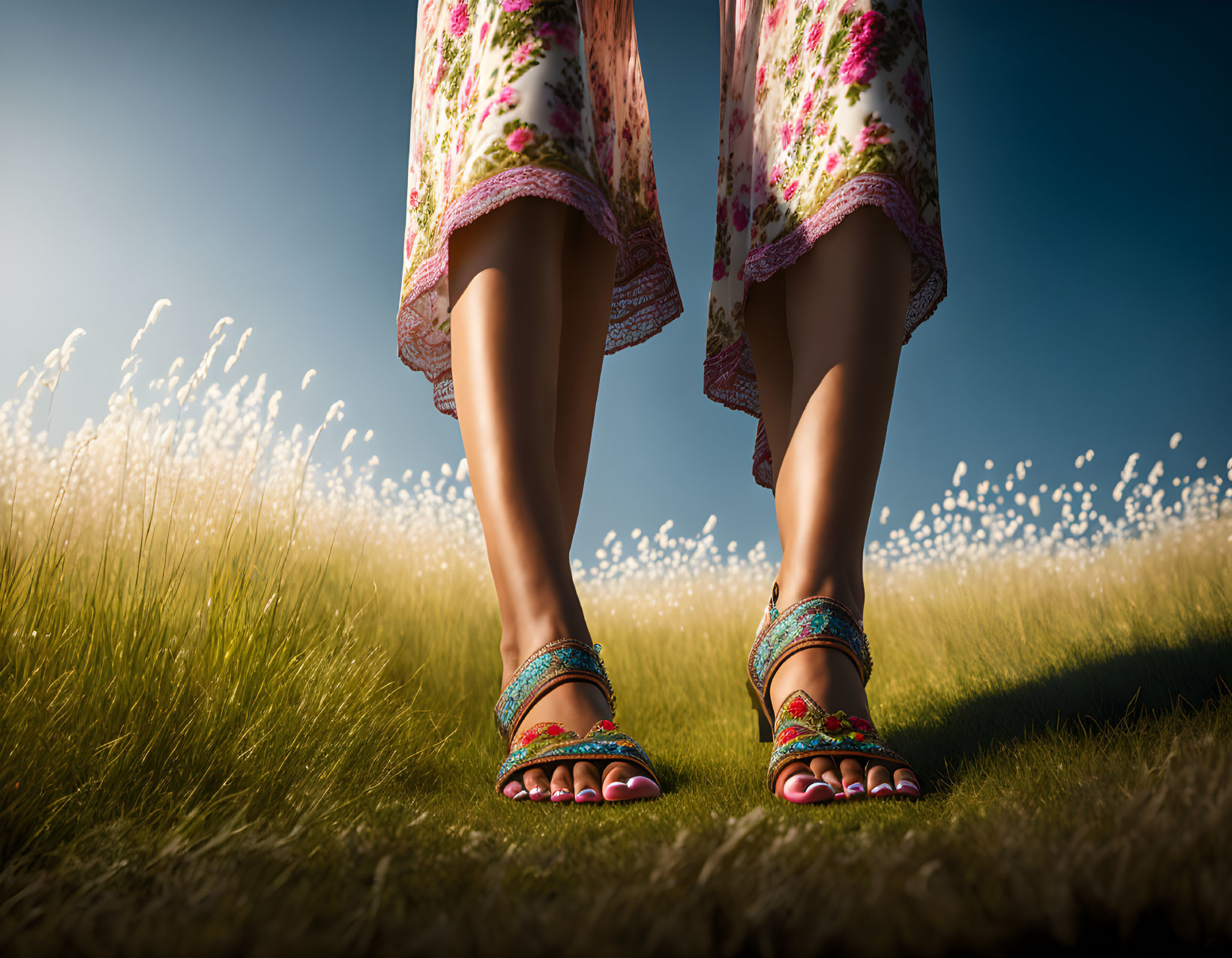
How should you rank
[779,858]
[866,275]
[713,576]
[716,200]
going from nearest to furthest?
[779,858] < [866,275] < [716,200] < [713,576]

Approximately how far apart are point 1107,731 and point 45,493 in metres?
2.30

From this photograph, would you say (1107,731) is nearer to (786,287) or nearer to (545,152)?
(786,287)

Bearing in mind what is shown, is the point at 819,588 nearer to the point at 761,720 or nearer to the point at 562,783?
the point at 761,720

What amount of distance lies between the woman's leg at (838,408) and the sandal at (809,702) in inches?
0.8

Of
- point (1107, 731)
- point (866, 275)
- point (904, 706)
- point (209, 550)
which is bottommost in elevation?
point (1107, 731)

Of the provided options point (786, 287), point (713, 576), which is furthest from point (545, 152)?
point (713, 576)

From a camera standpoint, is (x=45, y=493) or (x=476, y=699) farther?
(x=476, y=699)

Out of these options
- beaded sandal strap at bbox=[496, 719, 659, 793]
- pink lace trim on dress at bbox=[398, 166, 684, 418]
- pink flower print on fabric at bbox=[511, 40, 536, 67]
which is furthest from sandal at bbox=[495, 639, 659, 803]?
pink flower print on fabric at bbox=[511, 40, 536, 67]

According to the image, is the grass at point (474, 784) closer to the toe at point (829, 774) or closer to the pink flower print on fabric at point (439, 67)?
the toe at point (829, 774)

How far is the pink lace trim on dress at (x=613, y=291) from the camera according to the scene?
111 centimetres

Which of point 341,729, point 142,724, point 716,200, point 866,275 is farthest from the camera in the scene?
point 716,200

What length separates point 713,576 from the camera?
3539 mm

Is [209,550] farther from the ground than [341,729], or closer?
farther from the ground

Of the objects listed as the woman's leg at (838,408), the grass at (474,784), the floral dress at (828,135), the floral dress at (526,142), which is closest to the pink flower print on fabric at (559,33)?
the floral dress at (526,142)
